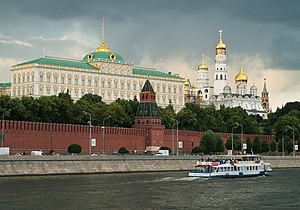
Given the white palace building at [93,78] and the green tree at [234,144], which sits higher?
the white palace building at [93,78]

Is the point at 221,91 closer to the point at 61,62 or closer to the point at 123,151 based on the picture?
the point at 61,62

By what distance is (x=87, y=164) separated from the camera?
6750 centimetres

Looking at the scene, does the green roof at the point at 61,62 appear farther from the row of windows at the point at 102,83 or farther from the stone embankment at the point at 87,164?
the stone embankment at the point at 87,164

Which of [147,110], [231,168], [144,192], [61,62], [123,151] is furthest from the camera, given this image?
[61,62]

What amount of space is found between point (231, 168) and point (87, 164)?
41.3 feet

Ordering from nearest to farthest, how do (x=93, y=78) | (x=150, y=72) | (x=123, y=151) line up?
(x=123, y=151) → (x=93, y=78) → (x=150, y=72)

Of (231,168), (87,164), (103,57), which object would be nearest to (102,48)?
(103,57)

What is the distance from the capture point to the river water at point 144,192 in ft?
144

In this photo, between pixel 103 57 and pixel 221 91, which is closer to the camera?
pixel 103 57

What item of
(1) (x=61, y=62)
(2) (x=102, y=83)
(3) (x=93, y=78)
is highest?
(1) (x=61, y=62)

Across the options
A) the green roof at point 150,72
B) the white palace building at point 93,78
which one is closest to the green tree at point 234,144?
the white palace building at point 93,78

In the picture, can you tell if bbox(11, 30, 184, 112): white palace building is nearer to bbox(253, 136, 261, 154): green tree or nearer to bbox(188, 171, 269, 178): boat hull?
bbox(253, 136, 261, 154): green tree

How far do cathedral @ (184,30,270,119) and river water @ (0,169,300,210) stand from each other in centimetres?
12273

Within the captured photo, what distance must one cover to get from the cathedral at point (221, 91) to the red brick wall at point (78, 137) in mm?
83789
